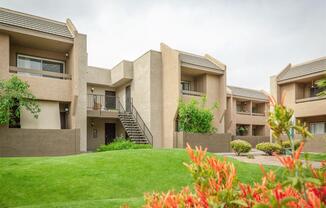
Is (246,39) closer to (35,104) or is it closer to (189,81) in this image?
(189,81)

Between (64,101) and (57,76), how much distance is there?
1.90 m

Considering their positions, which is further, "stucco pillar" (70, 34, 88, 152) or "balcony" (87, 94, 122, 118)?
"balcony" (87, 94, 122, 118)

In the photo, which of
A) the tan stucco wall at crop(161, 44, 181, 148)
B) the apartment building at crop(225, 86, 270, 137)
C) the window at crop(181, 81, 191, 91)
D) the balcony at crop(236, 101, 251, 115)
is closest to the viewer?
the tan stucco wall at crop(161, 44, 181, 148)

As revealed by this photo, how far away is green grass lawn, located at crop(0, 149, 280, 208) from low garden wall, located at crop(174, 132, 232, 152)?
7.91 m

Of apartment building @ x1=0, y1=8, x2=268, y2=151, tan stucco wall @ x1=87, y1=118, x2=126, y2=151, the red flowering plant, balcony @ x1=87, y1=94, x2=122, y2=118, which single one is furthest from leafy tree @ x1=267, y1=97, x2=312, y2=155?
tan stucco wall @ x1=87, y1=118, x2=126, y2=151

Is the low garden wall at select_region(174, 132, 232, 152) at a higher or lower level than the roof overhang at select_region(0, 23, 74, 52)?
lower

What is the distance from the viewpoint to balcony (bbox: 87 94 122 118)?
22.4 m

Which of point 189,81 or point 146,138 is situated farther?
point 189,81

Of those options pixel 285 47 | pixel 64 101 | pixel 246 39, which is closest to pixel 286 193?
pixel 246 39

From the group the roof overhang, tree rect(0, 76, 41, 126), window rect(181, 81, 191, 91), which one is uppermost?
the roof overhang

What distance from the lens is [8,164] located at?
35.3 feet

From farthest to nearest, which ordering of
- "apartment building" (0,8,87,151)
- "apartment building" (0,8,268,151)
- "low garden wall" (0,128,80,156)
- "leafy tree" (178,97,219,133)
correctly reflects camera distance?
"leafy tree" (178,97,219,133)
"apartment building" (0,8,268,151)
"apartment building" (0,8,87,151)
"low garden wall" (0,128,80,156)

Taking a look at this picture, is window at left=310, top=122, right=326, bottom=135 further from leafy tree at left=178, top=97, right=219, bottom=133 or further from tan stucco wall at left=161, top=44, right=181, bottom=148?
tan stucco wall at left=161, top=44, right=181, bottom=148

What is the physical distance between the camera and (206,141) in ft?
69.8
